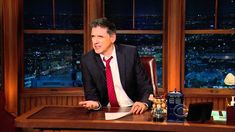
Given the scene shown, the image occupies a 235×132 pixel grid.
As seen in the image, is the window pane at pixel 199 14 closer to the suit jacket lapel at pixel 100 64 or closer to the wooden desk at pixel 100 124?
the suit jacket lapel at pixel 100 64

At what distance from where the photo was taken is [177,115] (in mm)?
2084

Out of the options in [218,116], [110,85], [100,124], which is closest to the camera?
[100,124]

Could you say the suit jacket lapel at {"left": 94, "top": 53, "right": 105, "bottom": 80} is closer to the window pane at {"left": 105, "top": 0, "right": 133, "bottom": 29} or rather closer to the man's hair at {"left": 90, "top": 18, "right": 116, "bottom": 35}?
the man's hair at {"left": 90, "top": 18, "right": 116, "bottom": 35}

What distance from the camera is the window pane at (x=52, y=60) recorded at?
14.0ft

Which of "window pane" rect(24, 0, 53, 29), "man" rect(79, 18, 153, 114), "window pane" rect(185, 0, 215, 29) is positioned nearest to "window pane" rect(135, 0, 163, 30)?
"window pane" rect(185, 0, 215, 29)

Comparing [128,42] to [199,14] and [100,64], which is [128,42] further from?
[100,64]

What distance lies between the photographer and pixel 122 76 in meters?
2.81

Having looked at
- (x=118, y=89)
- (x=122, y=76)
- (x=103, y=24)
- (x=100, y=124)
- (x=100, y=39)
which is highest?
(x=103, y=24)

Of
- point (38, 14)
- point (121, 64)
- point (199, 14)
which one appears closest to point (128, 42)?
point (199, 14)

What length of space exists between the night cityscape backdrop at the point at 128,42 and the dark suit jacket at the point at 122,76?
144 cm

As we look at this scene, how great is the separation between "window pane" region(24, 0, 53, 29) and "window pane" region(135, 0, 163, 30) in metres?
1.04

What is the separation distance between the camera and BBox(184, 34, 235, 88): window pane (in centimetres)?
423

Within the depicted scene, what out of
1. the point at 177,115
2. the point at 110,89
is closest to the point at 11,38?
the point at 110,89

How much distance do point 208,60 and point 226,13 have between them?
0.59 metres
